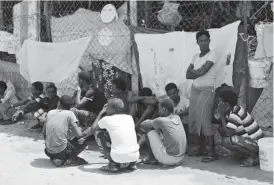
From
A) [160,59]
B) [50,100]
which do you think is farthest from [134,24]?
[50,100]

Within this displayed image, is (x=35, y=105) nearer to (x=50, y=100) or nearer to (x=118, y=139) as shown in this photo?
(x=50, y=100)

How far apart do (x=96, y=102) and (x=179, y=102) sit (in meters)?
1.42

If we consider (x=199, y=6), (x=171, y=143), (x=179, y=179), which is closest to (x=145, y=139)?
(x=171, y=143)

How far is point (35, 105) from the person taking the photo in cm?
738

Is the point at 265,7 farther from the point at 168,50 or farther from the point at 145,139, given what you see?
the point at 145,139

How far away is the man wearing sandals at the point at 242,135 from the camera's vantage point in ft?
16.4

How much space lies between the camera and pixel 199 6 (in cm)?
652

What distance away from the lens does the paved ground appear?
4547 millimetres

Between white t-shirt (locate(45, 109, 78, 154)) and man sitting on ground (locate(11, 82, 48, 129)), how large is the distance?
2.05 meters

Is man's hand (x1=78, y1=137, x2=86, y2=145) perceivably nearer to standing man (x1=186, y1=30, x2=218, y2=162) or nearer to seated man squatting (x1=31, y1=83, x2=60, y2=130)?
standing man (x1=186, y1=30, x2=218, y2=162)

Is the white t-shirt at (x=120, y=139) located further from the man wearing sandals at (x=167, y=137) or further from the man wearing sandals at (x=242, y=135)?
the man wearing sandals at (x=242, y=135)

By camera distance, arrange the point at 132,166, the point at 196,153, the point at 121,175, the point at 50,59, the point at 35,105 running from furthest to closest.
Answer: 1. the point at 35,105
2. the point at 50,59
3. the point at 196,153
4. the point at 132,166
5. the point at 121,175

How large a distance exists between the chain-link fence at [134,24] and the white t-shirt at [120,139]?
72.4 inches

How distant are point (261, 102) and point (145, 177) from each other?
205 centimetres
